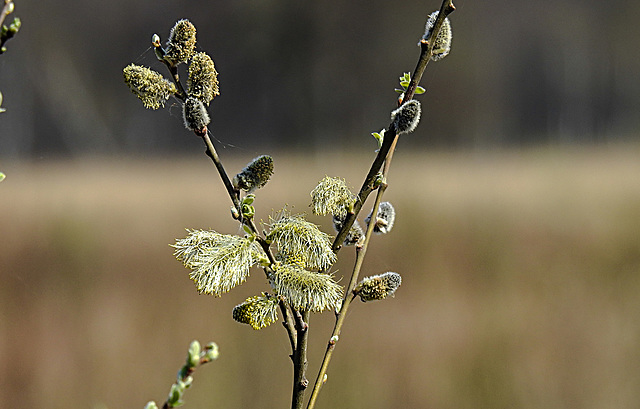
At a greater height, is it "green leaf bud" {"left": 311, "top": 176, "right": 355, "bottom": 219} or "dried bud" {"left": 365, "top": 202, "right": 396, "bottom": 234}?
"dried bud" {"left": 365, "top": 202, "right": 396, "bottom": 234}

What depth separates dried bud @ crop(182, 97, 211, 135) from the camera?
0.23 m

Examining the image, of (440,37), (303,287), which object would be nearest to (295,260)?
(303,287)

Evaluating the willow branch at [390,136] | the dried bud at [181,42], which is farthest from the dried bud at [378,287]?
the dried bud at [181,42]

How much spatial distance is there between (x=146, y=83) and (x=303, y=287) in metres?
0.11

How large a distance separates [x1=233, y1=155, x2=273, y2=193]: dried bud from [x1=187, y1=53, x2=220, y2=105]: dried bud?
3 cm

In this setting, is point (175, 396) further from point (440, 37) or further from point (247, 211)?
point (440, 37)

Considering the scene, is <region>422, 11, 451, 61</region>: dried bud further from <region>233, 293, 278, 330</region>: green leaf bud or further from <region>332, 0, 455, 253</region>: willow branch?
<region>233, 293, 278, 330</region>: green leaf bud

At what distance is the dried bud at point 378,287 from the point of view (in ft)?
0.86

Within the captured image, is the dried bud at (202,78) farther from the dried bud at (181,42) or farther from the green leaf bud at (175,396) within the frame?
the green leaf bud at (175,396)

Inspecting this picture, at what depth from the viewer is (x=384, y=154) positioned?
0.24 meters

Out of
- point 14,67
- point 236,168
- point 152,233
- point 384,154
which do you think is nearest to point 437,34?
point 384,154

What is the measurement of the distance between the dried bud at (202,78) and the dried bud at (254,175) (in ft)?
0.11

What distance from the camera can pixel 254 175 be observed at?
0.79ft

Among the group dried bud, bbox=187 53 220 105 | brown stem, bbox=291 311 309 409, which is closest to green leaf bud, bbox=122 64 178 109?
dried bud, bbox=187 53 220 105
